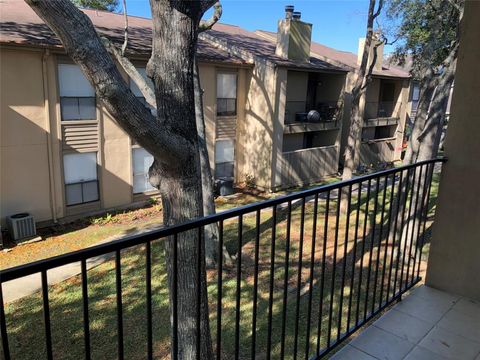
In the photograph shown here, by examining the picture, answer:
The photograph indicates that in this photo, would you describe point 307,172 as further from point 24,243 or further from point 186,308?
point 186,308

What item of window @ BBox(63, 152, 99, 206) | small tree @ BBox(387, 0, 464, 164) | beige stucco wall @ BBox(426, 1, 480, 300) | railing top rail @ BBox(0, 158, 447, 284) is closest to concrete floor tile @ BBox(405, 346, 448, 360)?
beige stucco wall @ BBox(426, 1, 480, 300)

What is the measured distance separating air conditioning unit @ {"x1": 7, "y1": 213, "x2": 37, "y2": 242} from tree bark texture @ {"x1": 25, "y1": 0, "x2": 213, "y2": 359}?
299 inches

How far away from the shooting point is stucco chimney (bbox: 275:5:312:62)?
15.9 meters

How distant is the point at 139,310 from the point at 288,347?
2404mm

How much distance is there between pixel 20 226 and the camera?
9.61 meters

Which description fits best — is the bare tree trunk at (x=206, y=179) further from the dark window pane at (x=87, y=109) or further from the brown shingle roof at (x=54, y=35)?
the dark window pane at (x=87, y=109)

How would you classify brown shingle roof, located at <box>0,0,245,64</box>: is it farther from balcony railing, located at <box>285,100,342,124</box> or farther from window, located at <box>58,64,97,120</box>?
balcony railing, located at <box>285,100,342,124</box>

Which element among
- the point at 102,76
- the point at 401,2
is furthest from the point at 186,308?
the point at 401,2

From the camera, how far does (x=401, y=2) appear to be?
12.9 meters

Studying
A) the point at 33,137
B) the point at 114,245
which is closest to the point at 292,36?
the point at 33,137

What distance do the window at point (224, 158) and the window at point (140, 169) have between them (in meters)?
2.88

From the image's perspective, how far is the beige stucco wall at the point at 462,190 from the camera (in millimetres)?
3098

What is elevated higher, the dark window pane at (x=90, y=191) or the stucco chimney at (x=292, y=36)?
the stucco chimney at (x=292, y=36)

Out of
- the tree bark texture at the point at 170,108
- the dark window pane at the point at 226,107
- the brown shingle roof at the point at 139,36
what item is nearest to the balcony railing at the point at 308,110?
the brown shingle roof at the point at 139,36
